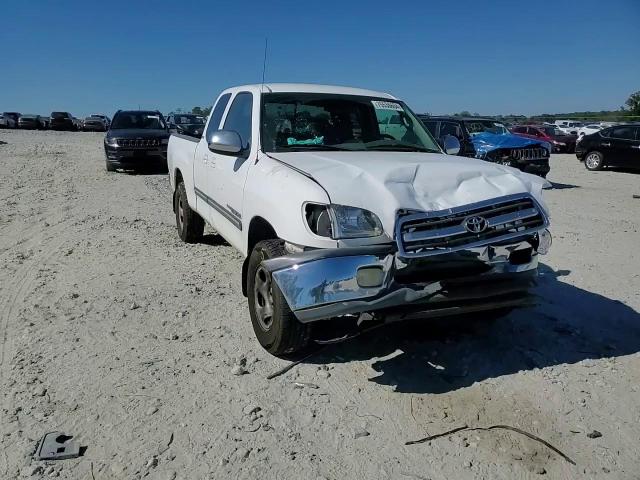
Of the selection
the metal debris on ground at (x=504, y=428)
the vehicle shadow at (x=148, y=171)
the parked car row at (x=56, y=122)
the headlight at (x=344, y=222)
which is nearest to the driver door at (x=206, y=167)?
the headlight at (x=344, y=222)

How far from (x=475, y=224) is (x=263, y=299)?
1529 millimetres

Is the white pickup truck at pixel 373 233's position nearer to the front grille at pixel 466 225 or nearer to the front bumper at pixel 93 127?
the front grille at pixel 466 225

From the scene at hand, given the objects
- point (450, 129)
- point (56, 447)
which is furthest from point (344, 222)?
point (450, 129)

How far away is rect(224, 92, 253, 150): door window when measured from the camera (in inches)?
180

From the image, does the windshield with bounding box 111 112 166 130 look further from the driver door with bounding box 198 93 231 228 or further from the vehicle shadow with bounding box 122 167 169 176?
the driver door with bounding box 198 93 231 228

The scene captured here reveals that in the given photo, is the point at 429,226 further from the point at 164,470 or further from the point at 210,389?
the point at 164,470

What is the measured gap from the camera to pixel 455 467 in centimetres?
265

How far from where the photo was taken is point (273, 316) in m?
3.54

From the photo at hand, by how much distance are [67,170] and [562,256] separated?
13.9 metres

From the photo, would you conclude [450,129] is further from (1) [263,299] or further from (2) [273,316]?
(2) [273,316]

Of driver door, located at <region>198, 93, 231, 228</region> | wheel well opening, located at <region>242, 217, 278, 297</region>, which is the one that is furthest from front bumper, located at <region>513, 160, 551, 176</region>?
wheel well opening, located at <region>242, 217, 278, 297</region>

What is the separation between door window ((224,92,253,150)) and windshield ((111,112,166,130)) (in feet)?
36.5

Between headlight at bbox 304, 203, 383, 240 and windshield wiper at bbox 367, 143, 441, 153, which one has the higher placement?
windshield wiper at bbox 367, 143, 441, 153

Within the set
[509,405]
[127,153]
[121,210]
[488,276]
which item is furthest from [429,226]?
[127,153]
